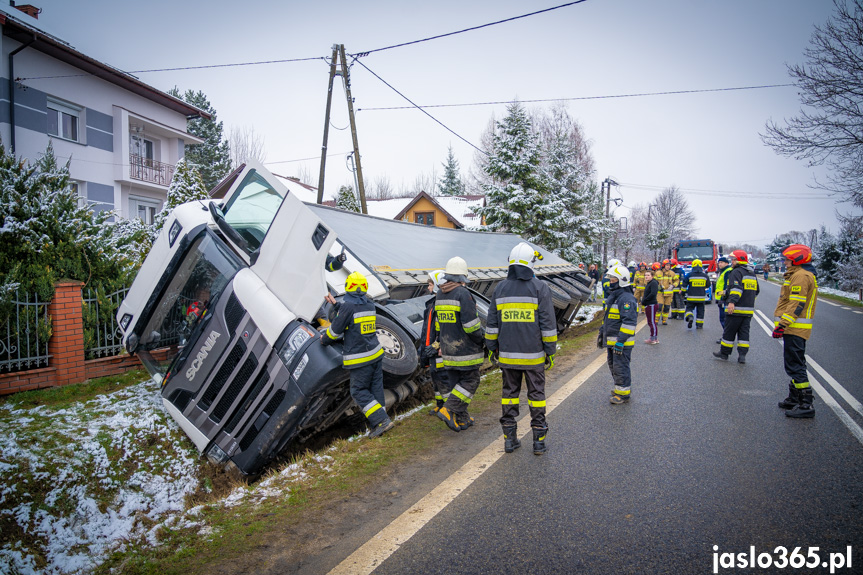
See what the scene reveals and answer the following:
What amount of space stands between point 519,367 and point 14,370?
654cm

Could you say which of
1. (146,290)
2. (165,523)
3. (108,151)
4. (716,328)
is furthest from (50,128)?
(716,328)

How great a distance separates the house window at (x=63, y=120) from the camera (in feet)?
54.3

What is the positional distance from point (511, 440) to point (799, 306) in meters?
3.37

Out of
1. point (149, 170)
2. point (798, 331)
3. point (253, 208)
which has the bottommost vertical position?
point (798, 331)

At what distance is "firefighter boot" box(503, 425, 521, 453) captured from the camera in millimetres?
4156

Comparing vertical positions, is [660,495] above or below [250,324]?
below

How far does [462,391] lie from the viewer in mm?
4785

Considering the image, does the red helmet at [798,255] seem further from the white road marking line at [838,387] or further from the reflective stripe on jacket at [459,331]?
the reflective stripe on jacket at [459,331]

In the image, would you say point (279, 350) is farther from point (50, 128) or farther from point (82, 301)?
point (50, 128)

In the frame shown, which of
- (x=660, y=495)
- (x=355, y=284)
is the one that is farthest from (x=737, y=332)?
(x=355, y=284)

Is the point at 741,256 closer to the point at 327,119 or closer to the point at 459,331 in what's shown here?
the point at 459,331

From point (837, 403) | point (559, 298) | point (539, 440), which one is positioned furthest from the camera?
point (559, 298)

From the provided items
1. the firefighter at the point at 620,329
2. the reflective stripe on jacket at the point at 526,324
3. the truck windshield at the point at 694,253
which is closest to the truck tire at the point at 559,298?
the firefighter at the point at 620,329

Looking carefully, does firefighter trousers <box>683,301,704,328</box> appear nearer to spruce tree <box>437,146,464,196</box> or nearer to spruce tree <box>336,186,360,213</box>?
spruce tree <box>336,186,360,213</box>
